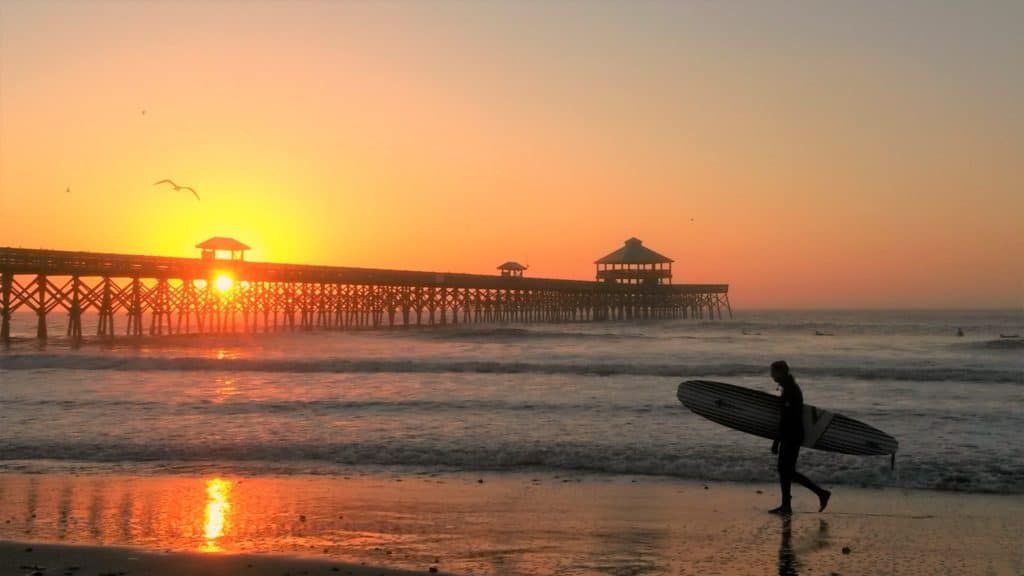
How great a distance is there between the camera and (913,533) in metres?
6.70

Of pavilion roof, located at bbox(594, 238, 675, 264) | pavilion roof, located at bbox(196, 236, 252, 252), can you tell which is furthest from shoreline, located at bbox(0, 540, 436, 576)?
pavilion roof, located at bbox(594, 238, 675, 264)

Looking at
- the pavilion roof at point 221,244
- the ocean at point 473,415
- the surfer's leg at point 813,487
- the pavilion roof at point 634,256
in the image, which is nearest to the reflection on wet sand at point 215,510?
the ocean at point 473,415

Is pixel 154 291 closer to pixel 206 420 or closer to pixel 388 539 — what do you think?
pixel 206 420

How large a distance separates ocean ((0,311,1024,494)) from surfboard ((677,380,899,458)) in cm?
60

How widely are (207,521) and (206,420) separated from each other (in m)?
6.49

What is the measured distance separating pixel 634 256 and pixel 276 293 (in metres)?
33.0

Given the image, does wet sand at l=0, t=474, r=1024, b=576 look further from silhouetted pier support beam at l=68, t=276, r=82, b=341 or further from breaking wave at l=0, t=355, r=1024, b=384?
silhouetted pier support beam at l=68, t=276, r=82, b=341

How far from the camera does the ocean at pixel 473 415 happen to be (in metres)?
9.57

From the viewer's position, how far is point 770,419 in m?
8.59

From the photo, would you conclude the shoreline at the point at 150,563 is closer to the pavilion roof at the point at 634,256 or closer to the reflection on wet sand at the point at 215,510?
the reflection on wet sand at the point at 215,510

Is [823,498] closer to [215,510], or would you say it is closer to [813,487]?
[813,487]

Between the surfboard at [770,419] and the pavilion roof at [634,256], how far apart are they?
6280 cm

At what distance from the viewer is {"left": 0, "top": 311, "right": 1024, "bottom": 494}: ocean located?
31.4 ft

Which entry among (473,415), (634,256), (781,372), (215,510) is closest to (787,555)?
(781,372)
